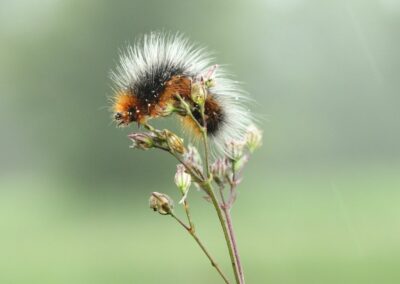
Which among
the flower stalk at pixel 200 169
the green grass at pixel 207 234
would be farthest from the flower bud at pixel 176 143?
the green grass at pixel 207 234

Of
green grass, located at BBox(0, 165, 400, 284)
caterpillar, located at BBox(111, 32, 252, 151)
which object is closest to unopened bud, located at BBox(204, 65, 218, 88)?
caterpillar, located at BBox(111, 32, 252, 151)

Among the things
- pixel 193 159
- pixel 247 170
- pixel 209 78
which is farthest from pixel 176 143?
pixel 247 170

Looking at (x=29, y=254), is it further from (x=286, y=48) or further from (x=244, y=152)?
(x=244, y=152)

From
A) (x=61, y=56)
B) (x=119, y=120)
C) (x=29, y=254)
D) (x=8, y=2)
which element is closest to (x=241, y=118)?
(x=119, y=120)

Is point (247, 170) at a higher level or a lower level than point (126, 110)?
higher

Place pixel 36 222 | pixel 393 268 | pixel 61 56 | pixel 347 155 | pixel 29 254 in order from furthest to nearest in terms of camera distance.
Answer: pixel 347 155 < pixel 36 222 < pixel 61 56 < pixel 29 254 < pixel 393 268

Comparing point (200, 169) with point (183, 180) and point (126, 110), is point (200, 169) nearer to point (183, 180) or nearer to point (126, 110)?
point (183, 180)
